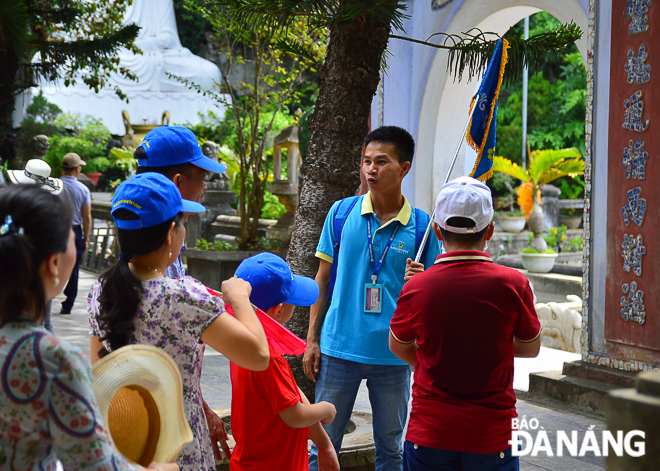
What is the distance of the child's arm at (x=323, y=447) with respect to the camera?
2.17 metres

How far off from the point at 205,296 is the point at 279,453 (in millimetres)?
702

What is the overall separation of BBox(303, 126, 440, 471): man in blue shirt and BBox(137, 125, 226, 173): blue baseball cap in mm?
781

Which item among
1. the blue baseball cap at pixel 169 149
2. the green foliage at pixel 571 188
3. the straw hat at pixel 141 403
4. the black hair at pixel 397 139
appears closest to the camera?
the straw hat at pixel 141 403

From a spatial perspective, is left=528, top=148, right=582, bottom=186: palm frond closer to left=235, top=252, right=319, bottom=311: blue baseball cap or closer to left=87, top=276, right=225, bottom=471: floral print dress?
left=235, top=252, right=319, bottom=311: blue baseball cap

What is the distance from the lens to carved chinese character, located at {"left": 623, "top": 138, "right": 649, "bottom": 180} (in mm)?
4152

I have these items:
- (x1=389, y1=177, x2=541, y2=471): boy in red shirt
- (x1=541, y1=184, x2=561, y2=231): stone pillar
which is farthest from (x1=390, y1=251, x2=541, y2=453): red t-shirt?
(x1=541, y1=184, x2=561, y2=231): stone pillar

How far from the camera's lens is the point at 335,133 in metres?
3.39

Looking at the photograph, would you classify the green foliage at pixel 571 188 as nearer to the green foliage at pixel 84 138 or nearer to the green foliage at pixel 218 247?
the green foliage at pixel 84 138

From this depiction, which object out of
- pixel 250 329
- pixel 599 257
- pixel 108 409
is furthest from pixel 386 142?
pixel 599 257

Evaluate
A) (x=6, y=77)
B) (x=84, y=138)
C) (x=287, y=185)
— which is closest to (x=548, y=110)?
(x=84, y=138)

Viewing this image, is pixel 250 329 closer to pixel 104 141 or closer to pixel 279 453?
pixel 279 453

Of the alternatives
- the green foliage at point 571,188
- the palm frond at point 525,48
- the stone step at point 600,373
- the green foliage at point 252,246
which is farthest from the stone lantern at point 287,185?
the green foliage at point 571,188

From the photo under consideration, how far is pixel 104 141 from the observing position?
67.5 ft

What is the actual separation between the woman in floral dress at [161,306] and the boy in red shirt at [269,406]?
12.1 inches
